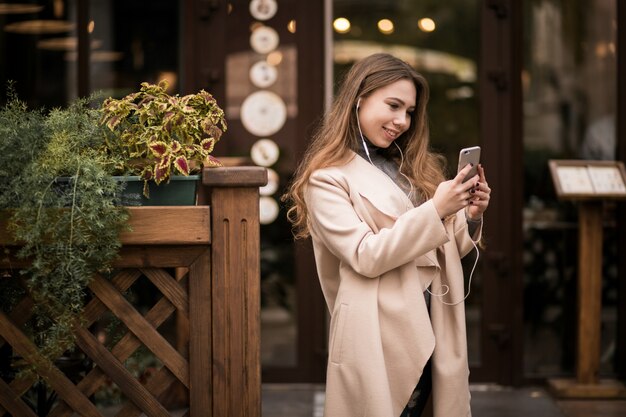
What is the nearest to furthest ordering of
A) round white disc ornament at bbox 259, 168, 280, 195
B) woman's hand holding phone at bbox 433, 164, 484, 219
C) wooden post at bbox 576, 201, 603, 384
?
woman's hand holding phone at bbox 433, 164, 484, 219, wooden post at bbox 576, 201, 603, 384, round white disc ornament at bbox 259, 168, 280, 195

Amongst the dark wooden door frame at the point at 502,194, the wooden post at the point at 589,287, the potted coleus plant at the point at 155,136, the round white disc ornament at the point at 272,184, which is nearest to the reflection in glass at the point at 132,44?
the round white disc ornament at the point at 272,184

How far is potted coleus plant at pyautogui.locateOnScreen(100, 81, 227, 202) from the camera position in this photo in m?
2.97

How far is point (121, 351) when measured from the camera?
3012 millimetres

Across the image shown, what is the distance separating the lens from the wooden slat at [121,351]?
3012 millimetres

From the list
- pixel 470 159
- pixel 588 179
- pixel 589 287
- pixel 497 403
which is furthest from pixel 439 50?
pixel 470 159

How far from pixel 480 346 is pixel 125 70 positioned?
113 inches

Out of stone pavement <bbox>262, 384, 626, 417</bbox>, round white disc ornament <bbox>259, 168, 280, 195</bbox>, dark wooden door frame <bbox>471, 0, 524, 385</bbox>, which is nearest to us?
stone pavement <bbox>262, 384, 626, 417</bbox>

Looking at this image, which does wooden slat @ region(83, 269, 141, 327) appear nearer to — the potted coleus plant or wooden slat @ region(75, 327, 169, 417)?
wooden slat @ region(75, 327, 169, 417)

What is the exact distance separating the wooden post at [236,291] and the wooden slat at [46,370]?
43 centimetres

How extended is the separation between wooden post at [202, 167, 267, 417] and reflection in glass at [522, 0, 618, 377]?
10.8 ft

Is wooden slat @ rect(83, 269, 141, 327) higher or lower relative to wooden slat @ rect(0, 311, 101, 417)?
higher

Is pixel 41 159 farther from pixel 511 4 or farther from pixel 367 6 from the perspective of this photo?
pixel 511 4

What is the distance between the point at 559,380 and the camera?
5715 millimetres

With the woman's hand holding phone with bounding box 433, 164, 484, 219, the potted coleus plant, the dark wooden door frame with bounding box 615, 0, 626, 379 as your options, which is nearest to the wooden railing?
the potted coleus plant
